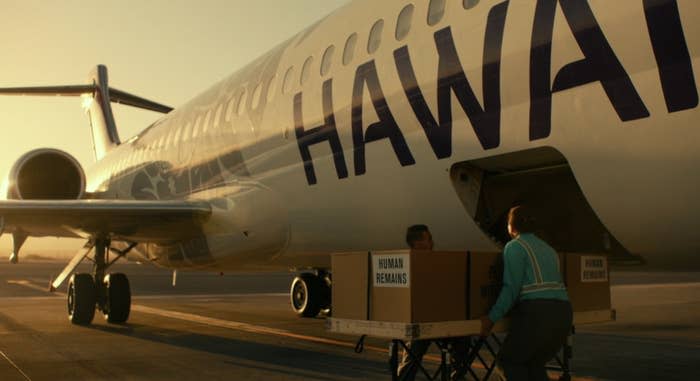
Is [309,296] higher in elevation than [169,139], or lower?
lower

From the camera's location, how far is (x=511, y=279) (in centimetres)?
406

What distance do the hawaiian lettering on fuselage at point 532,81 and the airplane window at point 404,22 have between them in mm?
150

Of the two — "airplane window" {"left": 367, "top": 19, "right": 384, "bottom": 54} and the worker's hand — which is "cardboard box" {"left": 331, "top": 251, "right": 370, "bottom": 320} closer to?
the worker's hand

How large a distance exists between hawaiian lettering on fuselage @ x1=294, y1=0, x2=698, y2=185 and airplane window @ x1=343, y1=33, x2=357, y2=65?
1.16 ft

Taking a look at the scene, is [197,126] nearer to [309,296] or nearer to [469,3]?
[309,296]

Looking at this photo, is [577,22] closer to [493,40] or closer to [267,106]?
[493,40]

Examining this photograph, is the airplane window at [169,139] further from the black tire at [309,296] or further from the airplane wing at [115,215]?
the black tire at [309,296]

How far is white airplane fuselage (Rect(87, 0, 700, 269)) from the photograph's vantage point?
13.0 feet

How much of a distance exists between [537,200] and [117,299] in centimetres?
780

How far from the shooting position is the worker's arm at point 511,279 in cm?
405

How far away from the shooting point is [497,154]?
4.88m

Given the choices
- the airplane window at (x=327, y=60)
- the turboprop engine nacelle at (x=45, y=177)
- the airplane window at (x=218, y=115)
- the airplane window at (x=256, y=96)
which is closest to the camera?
the airplane window at (x=327, y=60)

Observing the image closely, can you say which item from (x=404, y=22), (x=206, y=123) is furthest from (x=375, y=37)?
(x=206, y=123)

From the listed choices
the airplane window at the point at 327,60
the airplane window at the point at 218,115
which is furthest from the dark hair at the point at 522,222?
the airplane window at the point at 218,115
